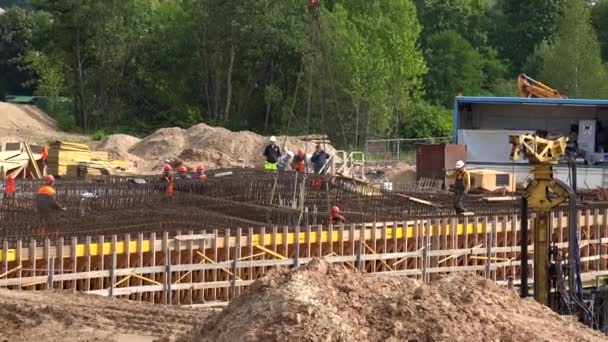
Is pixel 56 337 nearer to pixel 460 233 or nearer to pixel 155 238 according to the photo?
pixel 155 238

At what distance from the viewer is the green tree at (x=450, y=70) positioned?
230 ft

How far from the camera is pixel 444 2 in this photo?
77.9m

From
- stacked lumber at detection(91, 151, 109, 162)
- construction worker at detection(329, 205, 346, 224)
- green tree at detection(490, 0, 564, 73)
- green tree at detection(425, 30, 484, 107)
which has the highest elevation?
green tree at detection(490, 0, 564, 73)

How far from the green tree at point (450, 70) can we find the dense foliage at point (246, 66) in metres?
2.44

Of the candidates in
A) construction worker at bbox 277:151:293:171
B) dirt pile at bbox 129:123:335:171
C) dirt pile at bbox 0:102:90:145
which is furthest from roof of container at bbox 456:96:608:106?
dirt pile at bbox 0:102:90:145

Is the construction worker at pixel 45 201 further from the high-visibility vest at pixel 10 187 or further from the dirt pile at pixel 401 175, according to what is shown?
the dirt pile at pixel 401 175

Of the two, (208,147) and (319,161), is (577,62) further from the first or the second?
(319,161)

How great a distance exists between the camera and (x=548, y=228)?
1608 centimetres

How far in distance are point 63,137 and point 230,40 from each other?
8.73m

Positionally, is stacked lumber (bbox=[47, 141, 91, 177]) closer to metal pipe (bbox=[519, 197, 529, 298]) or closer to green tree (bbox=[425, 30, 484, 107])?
metal pipe (bbox=[519, 197, 529, 298])

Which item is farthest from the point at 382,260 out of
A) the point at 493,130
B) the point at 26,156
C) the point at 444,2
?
the point at 444,2

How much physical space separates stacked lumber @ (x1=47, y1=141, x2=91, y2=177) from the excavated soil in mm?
18873

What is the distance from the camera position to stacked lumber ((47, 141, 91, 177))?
36.2 metres

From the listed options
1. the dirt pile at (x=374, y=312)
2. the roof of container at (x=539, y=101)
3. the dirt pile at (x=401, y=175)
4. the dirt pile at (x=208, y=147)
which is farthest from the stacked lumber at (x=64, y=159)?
the dirt pile at (x=374, y=312)
